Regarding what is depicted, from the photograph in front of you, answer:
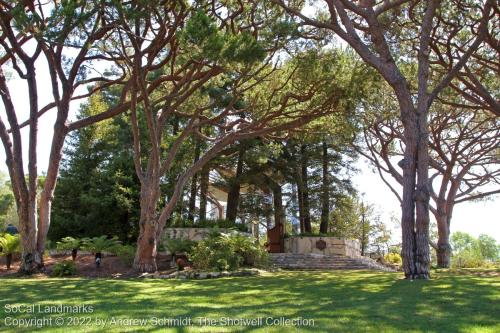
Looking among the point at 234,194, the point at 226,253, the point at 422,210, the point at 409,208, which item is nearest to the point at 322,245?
the point at 234,194

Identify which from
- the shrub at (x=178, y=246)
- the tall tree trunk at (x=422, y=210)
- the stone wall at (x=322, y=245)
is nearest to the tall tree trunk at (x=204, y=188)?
the stone wall at (x=322, y=245)

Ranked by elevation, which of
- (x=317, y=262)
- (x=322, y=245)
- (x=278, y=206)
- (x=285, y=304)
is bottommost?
(x=285, y=304)

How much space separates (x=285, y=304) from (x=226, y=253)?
7.81 meters

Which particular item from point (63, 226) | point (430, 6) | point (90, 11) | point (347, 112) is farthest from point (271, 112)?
point (63, 226)

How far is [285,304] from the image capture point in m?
6.90

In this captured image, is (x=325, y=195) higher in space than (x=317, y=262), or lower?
higher

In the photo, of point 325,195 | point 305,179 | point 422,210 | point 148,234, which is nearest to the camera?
point 422,210

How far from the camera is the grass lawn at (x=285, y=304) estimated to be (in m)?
5.33

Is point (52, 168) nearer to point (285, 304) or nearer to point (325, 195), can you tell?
point (285, 304)

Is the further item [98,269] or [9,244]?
[9,244]

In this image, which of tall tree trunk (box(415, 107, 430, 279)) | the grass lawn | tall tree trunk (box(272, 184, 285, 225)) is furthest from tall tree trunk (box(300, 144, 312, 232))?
the grass lawn

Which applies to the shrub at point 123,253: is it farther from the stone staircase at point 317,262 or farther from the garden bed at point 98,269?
the stone staircase at point 317,262

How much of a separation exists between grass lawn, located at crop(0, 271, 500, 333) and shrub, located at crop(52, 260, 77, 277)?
3566 mm

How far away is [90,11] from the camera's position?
34.3 feet
